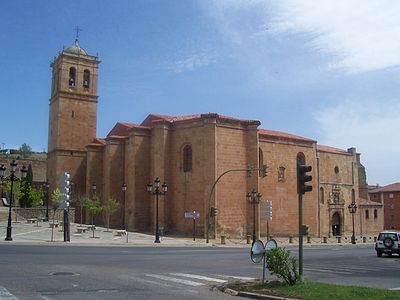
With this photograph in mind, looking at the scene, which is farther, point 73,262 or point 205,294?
point 73,262

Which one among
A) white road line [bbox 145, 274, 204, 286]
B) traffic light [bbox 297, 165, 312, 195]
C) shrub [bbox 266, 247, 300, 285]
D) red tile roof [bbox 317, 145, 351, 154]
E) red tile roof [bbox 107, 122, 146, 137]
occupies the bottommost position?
white road line [bbox 145, 274, 204, 286]

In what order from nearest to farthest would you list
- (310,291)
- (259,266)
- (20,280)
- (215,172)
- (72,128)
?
(310,291) → (20,280) → (259,266) → (215,172) → (72,128)

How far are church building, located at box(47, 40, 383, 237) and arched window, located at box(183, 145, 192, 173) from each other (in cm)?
10

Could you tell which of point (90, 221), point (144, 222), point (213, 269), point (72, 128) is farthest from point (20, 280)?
point (72, 128)

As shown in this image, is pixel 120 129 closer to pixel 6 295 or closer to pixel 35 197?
pixel 35 197

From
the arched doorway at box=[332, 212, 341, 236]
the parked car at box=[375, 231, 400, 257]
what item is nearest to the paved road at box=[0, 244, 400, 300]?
the parked car at box=[375, 231, 400, 257]

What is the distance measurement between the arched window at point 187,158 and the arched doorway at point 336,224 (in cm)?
2347

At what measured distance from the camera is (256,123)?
4644cm

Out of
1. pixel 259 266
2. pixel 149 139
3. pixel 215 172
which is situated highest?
pixel 149 139

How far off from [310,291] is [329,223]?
5110cm

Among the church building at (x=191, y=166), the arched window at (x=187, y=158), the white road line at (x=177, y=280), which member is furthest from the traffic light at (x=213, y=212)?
the white road line at (x=177, y=280)

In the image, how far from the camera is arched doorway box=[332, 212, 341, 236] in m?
60.0

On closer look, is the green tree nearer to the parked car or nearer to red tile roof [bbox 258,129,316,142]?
red tile roof [bbox 258,129,316,142]

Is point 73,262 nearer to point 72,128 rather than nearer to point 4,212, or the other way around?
point 4,212
